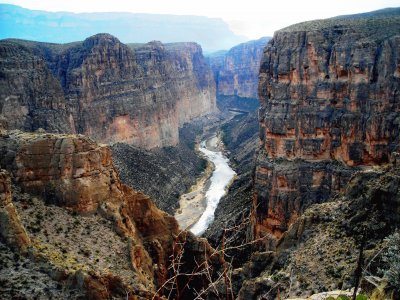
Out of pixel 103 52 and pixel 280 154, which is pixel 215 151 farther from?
pixel 280 154

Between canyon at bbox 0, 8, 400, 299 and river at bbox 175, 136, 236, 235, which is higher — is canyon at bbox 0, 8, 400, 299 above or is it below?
above

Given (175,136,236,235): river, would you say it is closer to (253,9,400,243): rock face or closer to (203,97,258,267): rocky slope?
(203,97,258,267): rocky slope

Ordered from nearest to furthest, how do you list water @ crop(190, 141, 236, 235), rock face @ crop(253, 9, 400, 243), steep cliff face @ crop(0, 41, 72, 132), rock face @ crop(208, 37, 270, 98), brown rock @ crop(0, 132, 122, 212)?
1. brown rock @ crop(0, 132, 122, 212)
2. rock face @ crop(253, 9, 400, 243)
3. steep cliff face @ crop(0, 41, 72, 132)
4. water @ crop(190, 141, 236, 235)
5. rock face @ crop(208, 37, 270, 98)

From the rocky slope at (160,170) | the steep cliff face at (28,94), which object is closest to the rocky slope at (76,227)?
the steep cliff face at (28,94)

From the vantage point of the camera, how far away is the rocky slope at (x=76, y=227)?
68.1 feet

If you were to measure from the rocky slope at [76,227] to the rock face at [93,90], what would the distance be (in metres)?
33.0

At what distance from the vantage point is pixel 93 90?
82.2 metres

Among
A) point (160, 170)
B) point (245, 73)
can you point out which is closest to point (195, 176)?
point (160, 170)

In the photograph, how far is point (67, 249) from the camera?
24.2m

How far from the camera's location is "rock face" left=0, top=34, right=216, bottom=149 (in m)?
64.3

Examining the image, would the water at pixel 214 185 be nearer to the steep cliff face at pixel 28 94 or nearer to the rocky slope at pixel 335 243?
the steep cliff face at pixel 28 94

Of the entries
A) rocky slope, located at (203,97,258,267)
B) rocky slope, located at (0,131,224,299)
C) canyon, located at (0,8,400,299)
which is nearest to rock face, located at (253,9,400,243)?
canyon, located at (0,8,400,299)

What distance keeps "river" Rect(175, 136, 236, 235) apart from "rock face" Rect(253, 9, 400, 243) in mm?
14828

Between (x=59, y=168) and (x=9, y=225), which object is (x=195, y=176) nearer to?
(x=59, y=168)
